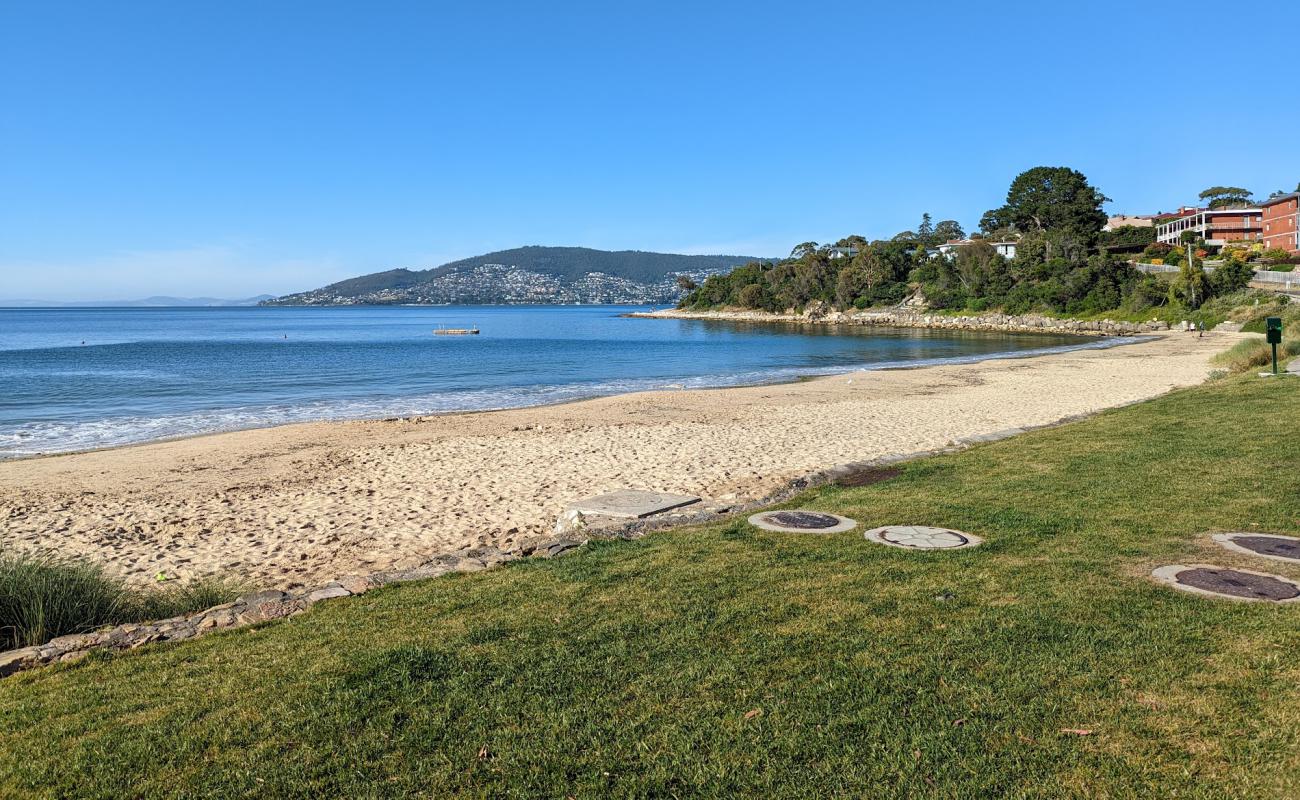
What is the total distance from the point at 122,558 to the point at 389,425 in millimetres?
11817

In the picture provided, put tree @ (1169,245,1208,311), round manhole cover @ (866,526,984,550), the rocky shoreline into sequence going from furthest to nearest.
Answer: the rocky shoreline → tree @ (1169,245,1208,311) → round manhole cover @ (866,526,984,550)

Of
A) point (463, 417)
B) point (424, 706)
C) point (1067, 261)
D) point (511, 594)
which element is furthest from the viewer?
point (1067, 261)

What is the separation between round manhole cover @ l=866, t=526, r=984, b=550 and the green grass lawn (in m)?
0.25

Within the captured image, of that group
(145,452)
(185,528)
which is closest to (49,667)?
(185,528)

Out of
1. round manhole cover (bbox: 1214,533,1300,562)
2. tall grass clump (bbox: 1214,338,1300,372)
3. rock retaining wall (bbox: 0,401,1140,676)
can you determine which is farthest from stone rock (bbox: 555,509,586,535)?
tall grass clump (bbox: 1214,338,1300,372)

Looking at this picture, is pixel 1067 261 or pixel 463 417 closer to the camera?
pixel 463 417

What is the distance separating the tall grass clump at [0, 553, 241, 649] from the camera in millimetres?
5844

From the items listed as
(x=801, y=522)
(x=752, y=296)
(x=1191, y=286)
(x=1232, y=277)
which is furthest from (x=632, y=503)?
(x=752, y=296)

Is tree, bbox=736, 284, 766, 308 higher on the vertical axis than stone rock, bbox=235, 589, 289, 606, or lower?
higher

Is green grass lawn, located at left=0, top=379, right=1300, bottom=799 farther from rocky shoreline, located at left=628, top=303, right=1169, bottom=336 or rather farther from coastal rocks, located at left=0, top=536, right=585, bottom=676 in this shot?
rocky shoreline, located at left=628, top=303, right=1169, bottom=336

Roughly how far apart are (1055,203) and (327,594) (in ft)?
337

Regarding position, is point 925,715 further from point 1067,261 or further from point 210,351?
point 1067,261

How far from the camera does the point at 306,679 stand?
14.9ft

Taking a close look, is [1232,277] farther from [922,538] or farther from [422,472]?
[922,538]
